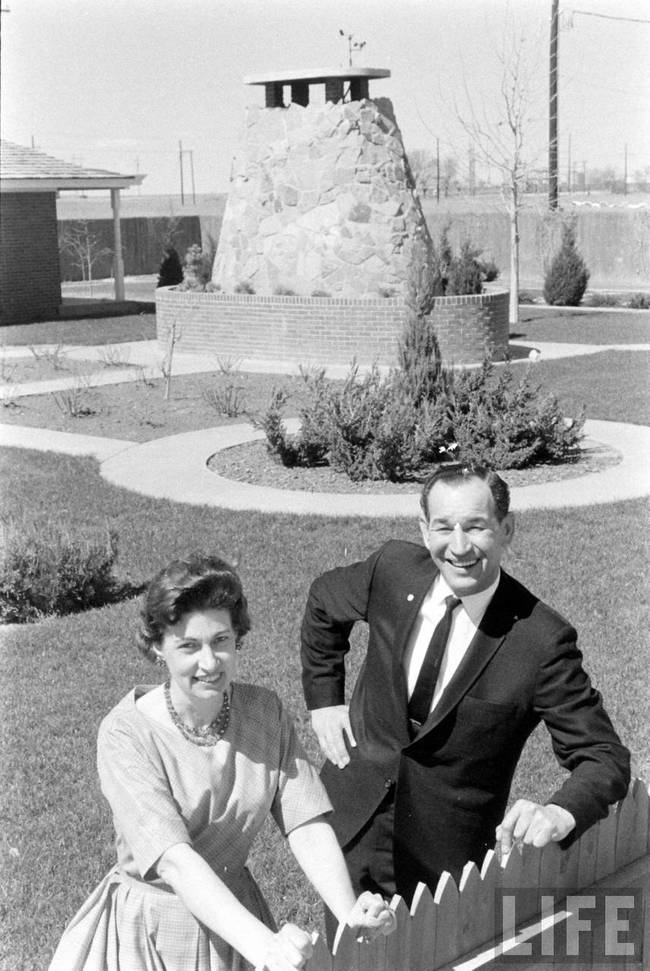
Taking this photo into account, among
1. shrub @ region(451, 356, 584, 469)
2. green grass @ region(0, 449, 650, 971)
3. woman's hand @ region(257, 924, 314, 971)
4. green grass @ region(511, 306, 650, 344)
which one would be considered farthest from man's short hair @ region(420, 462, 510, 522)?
green grass @ region(511, 306, 650, 344)

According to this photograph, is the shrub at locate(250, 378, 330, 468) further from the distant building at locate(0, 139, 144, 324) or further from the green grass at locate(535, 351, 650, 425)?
the distant building at locate(0, 139, 144, 324)

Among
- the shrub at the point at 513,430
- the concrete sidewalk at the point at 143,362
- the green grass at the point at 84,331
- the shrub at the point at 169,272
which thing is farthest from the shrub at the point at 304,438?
the shrub at the point at 169,272

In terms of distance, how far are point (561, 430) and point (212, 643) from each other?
30.4 ft

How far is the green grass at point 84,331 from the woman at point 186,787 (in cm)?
1941

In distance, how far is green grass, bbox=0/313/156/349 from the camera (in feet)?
74.0

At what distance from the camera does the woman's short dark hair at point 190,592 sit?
285 centimetres

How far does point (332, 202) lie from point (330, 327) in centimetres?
240

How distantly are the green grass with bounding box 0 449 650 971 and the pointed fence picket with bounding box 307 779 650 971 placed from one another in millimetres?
1510

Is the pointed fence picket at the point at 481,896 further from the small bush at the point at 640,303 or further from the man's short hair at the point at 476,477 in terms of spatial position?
the small bush at the point at 640,303

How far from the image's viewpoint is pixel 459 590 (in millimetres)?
3215

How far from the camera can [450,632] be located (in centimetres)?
327

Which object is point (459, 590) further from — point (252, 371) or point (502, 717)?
point (252, 371)
